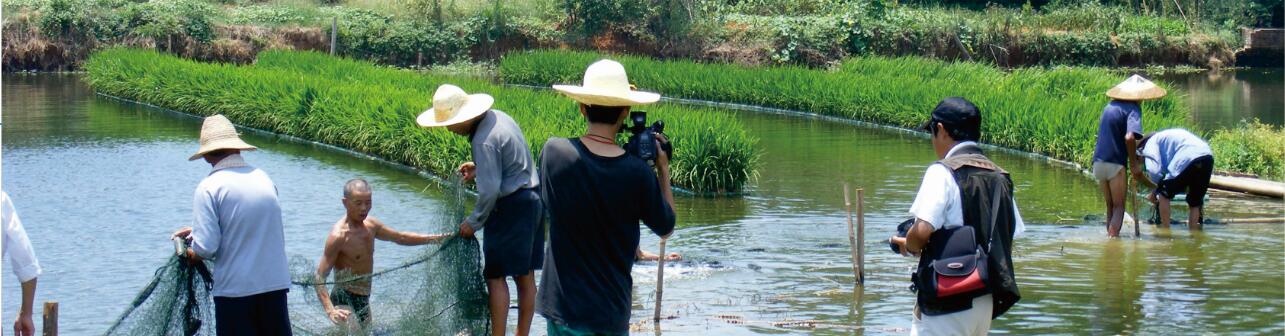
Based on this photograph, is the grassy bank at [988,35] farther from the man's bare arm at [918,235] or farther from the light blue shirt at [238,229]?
the man's bare arm at [918,235]

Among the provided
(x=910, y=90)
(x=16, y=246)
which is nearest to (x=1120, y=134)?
(x=16, y=246)

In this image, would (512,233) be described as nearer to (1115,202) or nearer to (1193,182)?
(1115,202)

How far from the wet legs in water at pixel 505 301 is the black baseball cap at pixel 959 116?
2062mm

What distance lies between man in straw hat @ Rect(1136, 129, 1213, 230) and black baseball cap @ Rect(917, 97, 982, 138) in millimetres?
6145

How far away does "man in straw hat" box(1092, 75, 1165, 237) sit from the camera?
1012 cm

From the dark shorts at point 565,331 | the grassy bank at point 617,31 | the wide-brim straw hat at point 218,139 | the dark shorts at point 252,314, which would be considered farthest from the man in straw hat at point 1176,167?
the grassy bank at point 617,31

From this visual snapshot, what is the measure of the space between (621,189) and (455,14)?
31524 mm

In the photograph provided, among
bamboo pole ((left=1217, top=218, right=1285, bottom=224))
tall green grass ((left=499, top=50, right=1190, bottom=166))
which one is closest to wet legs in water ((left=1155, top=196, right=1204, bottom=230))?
bamboo pole ((left=1217, top=218, right=1285, bottom=224))

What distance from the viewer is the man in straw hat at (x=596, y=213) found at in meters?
4.51

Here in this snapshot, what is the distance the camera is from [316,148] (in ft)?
58.4

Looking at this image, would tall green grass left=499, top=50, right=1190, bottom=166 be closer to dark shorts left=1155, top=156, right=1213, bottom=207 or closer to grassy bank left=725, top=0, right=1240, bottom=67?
dark shorts left=1155, top=156, right=1213, bottom=207

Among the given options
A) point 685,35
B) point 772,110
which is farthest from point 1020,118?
point 685,35

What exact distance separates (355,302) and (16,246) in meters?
1.77

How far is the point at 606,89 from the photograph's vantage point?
4664mm
